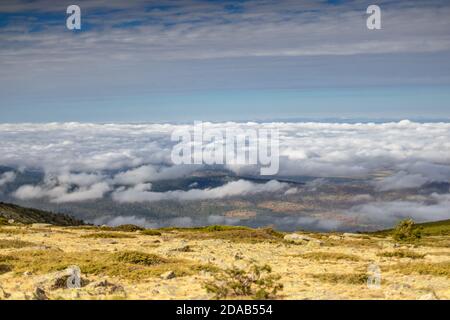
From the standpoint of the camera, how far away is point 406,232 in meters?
48.7

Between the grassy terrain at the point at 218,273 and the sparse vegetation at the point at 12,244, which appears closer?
the grassy terrain at the point at 218,273

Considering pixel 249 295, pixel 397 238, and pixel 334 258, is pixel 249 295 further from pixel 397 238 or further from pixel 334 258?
pixel 397 238

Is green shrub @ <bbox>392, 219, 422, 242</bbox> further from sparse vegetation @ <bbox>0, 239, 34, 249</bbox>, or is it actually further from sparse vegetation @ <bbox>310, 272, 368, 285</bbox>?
sparse vegetation @ <bbox>0, 239, 34, 249</bbox>

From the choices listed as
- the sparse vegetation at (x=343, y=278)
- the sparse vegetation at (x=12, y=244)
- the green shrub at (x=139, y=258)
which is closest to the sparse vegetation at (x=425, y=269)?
the sparse vegetation at (x=343, y=278)

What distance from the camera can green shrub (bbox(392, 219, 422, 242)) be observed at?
48656mm

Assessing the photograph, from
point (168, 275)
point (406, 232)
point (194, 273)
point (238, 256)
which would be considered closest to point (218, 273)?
point (194, 273)

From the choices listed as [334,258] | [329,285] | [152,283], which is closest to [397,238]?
[334,258]

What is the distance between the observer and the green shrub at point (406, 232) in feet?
160

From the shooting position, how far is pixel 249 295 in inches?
671

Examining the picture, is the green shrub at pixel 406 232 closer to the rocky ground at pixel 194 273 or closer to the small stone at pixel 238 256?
the rocky ground at pixel 194 273

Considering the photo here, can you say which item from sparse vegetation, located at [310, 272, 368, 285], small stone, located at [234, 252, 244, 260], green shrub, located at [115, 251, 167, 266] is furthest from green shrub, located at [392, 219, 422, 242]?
green shrub, located at [115, 251, 167, 266]
